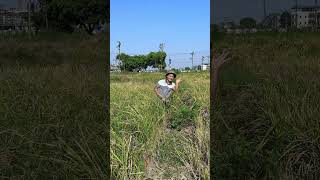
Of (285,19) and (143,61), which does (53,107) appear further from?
(143,61)

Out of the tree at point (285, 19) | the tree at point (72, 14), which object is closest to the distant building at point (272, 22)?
the tree at point (285, 19)

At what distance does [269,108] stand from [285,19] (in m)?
1.32

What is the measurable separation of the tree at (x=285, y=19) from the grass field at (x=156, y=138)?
1273 mm

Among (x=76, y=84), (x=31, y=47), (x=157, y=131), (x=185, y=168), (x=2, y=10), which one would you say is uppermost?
(x=2, y=10)

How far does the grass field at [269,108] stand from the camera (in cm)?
325

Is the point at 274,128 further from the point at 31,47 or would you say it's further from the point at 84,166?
the point at 31,47

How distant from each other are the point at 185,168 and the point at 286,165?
82 centimetres

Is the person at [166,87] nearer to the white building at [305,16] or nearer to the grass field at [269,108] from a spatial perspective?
the grass field at [269,108]

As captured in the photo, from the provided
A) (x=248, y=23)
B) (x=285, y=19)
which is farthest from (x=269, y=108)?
(x=285, y=19)

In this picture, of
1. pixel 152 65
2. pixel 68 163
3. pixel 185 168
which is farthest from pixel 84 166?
pixel 152 65

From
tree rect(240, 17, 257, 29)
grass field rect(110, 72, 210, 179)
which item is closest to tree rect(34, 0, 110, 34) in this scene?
grass field rect(110, 72, 210, 179)

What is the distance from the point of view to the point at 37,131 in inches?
136

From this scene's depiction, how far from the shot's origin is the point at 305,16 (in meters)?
4.39

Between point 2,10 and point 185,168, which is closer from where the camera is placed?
point 185,168
